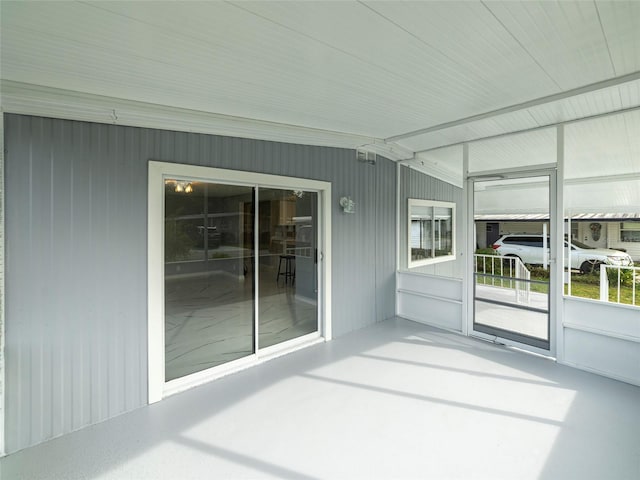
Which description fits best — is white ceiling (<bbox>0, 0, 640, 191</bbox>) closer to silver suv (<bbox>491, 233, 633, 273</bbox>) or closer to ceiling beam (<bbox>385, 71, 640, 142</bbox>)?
ceiling beam (<bbox>385, 71, 640, 142</bbox>)

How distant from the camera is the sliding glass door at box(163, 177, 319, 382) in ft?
10.4

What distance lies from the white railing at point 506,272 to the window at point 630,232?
124cm

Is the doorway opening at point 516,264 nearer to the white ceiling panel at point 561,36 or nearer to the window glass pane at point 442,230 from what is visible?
the window glass pane at point 442,230

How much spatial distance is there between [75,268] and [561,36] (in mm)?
3709

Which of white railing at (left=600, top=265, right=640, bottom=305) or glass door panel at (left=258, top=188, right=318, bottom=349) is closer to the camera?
white railing at (left=600, top=265, right=640, bottom=305)

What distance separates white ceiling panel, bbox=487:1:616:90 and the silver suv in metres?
1.94

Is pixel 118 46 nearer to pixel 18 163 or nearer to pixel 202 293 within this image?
pixel 18 163

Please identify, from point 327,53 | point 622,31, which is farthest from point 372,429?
point 622,31

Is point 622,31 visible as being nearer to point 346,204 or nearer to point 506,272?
point 506,272

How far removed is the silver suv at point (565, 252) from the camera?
3848mm

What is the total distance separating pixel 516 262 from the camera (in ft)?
13.3

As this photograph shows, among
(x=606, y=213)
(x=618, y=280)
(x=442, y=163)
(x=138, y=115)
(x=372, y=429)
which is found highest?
(x=442, y=163)

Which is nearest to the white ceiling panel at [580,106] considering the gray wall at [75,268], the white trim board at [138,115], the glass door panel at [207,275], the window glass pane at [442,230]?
the white trim board at [138,115]

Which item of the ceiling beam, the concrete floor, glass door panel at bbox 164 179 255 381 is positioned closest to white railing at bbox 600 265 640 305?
the concrete floor
